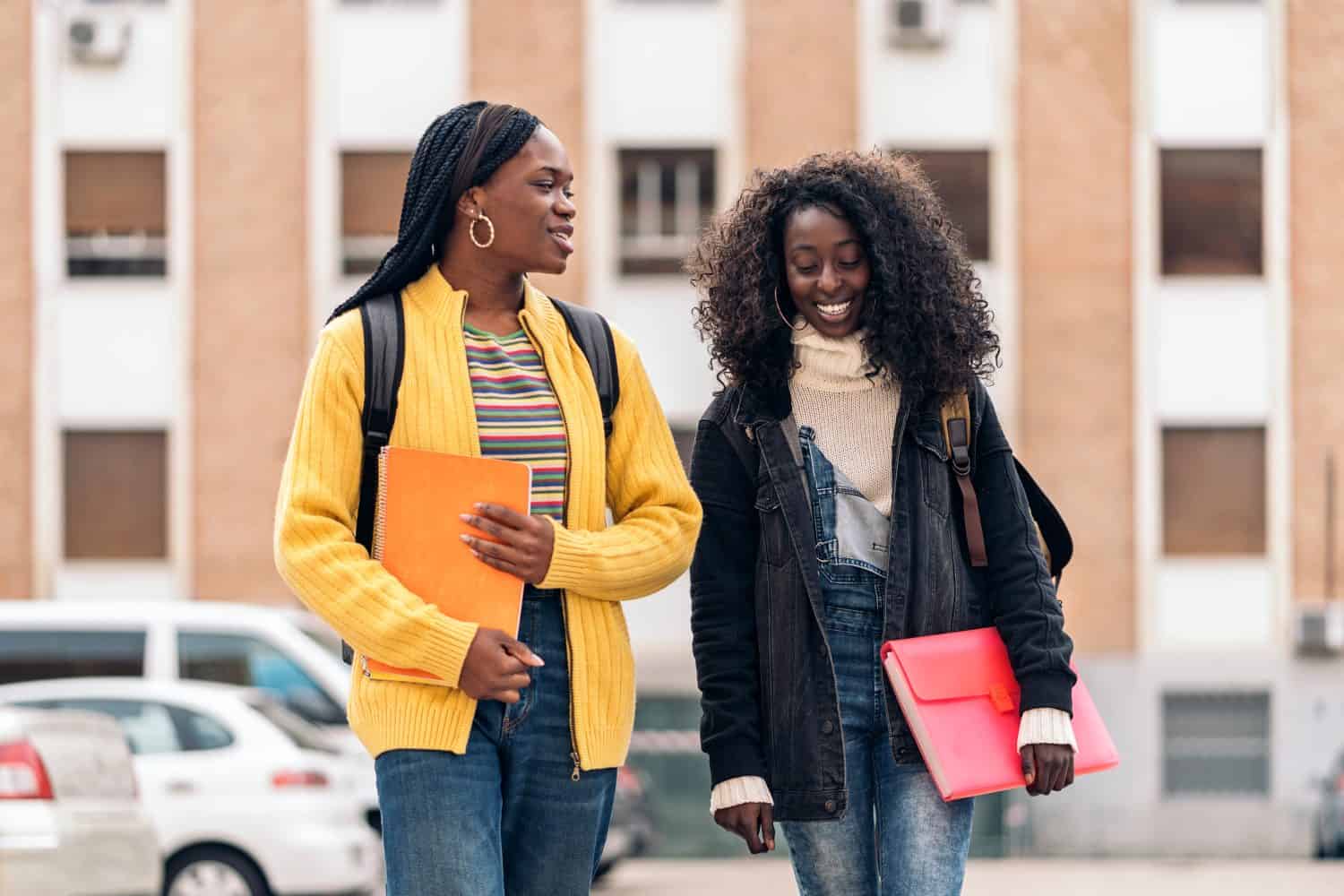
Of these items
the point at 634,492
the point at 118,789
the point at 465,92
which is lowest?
the point at 118,789

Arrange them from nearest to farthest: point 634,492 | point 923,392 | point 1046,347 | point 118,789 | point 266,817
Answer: point 634,492
point 923,392
point 118,789
point 266,817
point 1046,347

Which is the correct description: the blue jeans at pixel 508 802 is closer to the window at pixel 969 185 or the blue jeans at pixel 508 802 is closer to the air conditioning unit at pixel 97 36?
the window at pixel 969 185

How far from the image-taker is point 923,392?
4492 millimetres

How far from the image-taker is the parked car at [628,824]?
15.7 metres

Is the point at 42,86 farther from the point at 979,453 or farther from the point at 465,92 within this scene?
the point at 979,453

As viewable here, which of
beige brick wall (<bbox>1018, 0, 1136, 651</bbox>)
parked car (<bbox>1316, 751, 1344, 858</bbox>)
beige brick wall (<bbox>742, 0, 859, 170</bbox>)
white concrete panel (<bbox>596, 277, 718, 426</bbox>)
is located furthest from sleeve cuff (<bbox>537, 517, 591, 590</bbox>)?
beige brick wall (<bbox>742, 0, 859, 170</bbox>)

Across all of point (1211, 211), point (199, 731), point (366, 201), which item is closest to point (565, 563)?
point (199, 731)

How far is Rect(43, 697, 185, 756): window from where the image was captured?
12.3 m

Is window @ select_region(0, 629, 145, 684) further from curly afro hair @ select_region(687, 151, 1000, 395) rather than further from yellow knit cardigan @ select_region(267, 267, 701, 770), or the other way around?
yellow knit cardigan @ select_region(267, 267, 701, 770)

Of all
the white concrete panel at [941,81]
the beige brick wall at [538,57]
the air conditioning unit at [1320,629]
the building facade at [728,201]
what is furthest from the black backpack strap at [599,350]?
the air conditioning unit at [1320,629]

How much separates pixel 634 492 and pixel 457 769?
2.10ft

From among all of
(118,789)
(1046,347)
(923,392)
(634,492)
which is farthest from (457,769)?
(1046,347)

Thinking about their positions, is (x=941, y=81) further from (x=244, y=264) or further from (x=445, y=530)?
(x=445, y=530)

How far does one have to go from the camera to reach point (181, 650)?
15.0m
